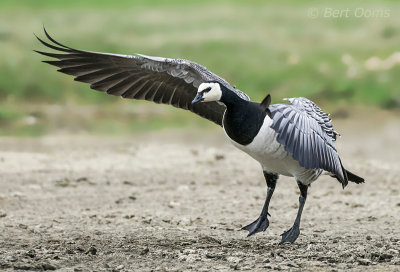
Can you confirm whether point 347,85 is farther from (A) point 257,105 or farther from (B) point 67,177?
(A) point 257,105

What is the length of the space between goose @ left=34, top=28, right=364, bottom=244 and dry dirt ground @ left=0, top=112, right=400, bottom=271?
666 millimetres

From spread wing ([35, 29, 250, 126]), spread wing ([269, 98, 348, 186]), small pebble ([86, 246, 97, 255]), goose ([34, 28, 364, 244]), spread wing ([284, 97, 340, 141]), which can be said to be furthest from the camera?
spread wing ([35, 29, 250, 126])

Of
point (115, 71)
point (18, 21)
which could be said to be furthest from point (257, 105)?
point (18, 21)

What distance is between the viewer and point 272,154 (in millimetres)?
6770

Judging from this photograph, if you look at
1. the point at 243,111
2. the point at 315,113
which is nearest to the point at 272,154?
the point at 243,111

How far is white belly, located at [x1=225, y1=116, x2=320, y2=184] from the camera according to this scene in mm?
6637

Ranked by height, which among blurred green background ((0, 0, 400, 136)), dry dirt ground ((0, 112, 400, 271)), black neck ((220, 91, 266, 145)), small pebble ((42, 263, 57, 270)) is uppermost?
blurred green background ((0, 0, 400, 136))

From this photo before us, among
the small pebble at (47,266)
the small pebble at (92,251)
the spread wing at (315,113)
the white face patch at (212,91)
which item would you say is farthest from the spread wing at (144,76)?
the small pebble at (47,266)

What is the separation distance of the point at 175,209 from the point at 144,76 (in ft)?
6.82

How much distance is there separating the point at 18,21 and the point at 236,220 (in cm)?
1282

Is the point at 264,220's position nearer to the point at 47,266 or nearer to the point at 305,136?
the point at 305,136

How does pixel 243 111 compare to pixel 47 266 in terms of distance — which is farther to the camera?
pixel 243 111

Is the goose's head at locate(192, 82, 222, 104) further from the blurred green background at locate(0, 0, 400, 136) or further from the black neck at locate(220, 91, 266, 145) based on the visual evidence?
the blurred green background at locate(0, 0, 400, 136)

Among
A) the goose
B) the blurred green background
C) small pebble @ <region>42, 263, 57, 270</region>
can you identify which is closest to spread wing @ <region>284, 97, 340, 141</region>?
the goose
